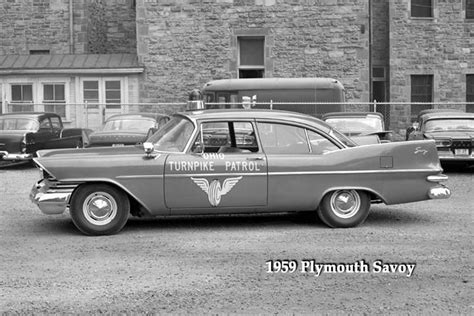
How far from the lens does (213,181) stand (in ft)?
27.3

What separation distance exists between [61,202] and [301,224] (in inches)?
116

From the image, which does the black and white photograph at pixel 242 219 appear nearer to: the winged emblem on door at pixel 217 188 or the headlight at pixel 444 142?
the winged emblem on door at pixel 217 188

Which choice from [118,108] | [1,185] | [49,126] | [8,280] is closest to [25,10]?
[118,108]

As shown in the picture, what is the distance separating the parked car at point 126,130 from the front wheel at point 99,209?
6.42 m

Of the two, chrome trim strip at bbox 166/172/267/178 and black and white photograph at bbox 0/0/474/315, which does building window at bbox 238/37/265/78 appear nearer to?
black and white photograph at bbox 0/0/474/315

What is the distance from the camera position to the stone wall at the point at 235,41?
2341 centimetres

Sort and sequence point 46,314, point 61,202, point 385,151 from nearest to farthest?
point 46,314, point 61,202, point 385,151

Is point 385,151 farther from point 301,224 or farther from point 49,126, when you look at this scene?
point 49,126

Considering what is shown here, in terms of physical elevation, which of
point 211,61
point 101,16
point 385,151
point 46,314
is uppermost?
point 101,16

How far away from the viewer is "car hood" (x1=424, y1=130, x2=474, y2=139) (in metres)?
14.8

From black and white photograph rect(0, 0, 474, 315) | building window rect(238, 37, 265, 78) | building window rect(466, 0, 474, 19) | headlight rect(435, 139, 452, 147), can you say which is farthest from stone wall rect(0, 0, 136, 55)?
headlight rect(435, 139, 452, 147)

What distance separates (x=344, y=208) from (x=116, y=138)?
7938 millimetres

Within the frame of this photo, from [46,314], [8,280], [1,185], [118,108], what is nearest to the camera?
[46,314]

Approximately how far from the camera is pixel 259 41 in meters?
23.9
